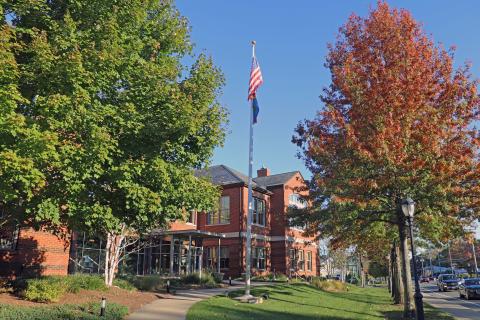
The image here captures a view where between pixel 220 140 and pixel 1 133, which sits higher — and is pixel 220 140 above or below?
above

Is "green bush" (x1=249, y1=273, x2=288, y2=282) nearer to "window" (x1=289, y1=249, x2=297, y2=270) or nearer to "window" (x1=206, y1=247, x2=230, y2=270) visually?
"window" (x1=206, y1=247, x2=230, y2=270)

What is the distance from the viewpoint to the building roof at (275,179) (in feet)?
142

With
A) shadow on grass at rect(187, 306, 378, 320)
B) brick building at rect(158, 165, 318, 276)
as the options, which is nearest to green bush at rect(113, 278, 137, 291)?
shadow on grass at rect(187, 306, 378, 320)

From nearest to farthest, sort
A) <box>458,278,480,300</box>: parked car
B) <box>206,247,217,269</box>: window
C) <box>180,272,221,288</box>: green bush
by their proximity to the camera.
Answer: <box>180,272,221,288</box>: green bush < <box>458,278,480,300</box>: parked car < <box>206,247,217,269</box>: window

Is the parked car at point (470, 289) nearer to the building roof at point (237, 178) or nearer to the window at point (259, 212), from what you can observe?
the window at point (259, 212)

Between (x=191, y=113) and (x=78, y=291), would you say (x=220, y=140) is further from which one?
(x=78, y=291)

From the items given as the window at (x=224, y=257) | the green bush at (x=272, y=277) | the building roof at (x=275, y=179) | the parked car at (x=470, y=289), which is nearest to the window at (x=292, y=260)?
the green bush at (x=272, y=277)

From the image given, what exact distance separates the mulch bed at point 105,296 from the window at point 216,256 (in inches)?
706

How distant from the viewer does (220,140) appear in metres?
13.9

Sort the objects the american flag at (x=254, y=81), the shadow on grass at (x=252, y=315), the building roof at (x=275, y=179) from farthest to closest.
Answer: the building roof at (x=275, y=179)
the american flag at (x=254, y=81)
the shadow on grass at (x=252, y=315)

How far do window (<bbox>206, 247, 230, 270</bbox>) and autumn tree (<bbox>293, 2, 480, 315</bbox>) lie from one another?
745 inches

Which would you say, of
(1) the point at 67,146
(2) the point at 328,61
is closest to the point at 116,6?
(1) the point at 67,146

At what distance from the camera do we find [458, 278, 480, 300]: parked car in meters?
31.7

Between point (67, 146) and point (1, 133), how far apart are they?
1346 millimetres
